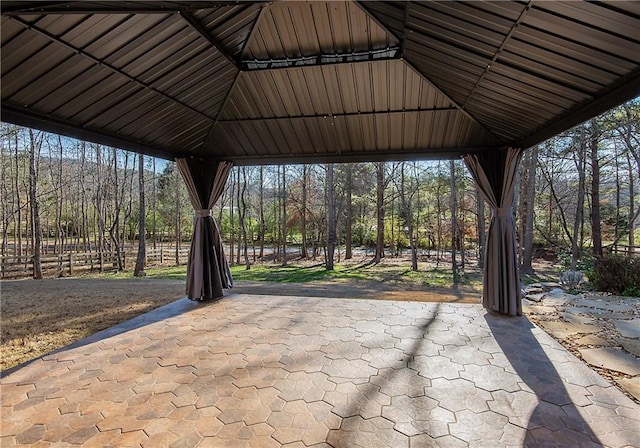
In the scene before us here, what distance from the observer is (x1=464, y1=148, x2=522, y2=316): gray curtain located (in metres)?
4.12

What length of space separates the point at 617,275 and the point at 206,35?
7.52m

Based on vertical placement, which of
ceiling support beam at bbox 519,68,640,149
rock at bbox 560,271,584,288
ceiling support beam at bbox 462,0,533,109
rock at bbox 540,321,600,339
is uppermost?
ceiling support beam at bbox 462,0,533,109

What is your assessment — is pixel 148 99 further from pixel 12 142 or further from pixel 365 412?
pixel 12 142

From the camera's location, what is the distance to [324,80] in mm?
3432

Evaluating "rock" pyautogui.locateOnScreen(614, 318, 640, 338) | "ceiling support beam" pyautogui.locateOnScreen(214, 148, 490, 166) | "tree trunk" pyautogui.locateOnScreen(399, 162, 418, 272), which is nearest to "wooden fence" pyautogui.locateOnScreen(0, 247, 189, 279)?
"ceiling support beam" pyautogui.locateOnScreen(214, 148, 490, 166)

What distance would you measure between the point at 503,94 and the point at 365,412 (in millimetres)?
3081

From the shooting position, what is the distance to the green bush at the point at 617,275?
5.45m

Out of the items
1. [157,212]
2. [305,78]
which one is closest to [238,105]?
[305,78]

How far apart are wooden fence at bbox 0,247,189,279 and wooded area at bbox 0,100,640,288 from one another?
0.29 meters

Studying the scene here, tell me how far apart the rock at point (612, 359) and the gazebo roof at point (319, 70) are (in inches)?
88.7

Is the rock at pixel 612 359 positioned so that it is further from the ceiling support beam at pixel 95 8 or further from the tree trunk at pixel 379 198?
the tree trunk at pixel 379 198

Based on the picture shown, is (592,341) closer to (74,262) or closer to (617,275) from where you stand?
(617,275)

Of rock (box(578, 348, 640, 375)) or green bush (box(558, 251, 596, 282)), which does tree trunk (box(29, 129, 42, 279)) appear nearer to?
rock (box(578, 348, 640, 375))

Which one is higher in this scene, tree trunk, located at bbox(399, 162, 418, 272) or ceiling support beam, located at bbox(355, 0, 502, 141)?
ceiling support beam, located at bbox(355, 0, 502, 141)
